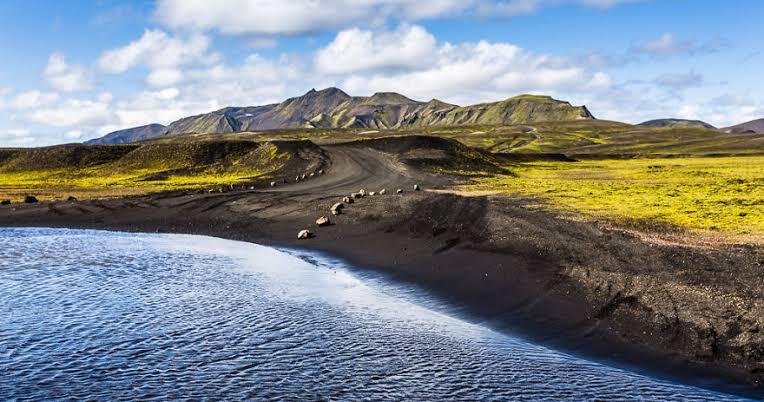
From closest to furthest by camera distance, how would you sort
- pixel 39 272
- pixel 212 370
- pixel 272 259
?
1. pixel 212 370
2. pixel 39 272
3. pixel 272 259

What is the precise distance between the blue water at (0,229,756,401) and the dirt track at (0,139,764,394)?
2.10 metres

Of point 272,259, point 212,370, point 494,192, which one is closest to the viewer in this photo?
point 212,370

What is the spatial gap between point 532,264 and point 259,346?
1525 cm

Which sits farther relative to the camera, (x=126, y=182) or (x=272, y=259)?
(x=126, y=182)

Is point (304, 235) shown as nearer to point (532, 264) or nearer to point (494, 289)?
point (532, 264)

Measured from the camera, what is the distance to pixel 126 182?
275 feet

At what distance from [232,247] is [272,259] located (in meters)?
6.39

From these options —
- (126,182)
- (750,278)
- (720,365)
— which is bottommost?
(720,365)

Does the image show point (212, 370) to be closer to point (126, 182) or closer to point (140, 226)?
point (140, 226)

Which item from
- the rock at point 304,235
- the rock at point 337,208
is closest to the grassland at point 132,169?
the rock at point 337,208

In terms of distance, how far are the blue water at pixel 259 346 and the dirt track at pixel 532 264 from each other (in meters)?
2.10

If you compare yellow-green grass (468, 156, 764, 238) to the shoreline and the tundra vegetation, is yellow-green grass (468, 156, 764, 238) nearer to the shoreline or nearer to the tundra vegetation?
the tundra vegetation

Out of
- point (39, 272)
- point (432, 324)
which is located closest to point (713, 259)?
point (432, 324)

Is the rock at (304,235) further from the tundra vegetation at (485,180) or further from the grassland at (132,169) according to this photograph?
the grassland at (132,169)
